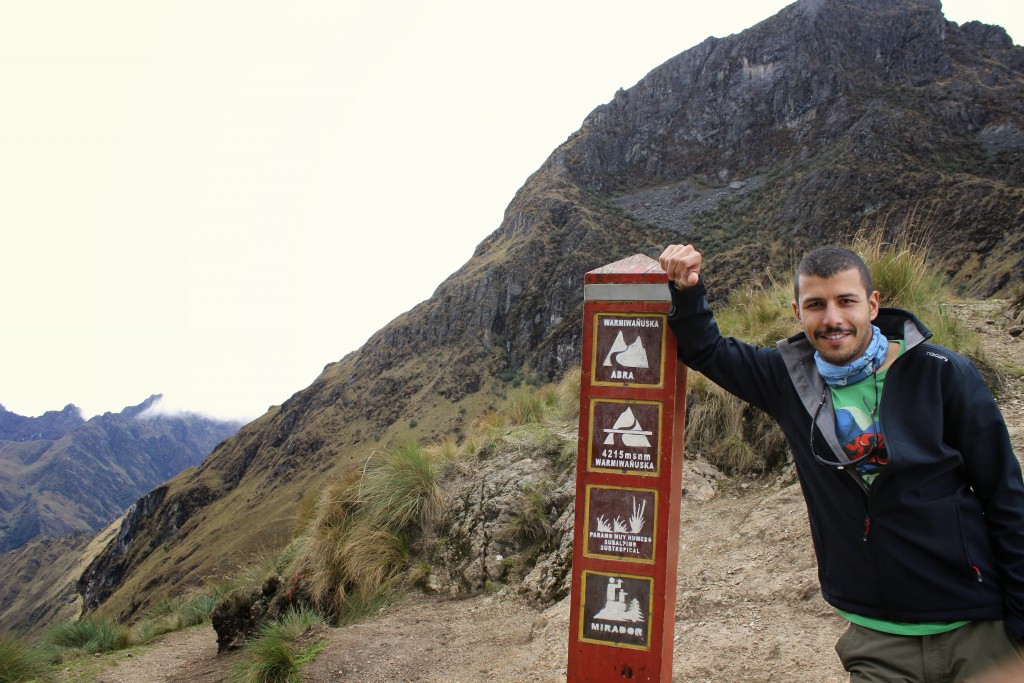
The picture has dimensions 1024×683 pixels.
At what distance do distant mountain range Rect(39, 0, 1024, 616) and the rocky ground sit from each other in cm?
4053

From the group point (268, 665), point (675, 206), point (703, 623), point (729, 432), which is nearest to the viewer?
point (703, 623)

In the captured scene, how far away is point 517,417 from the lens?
9.52 m

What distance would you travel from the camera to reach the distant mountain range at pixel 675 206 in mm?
55781

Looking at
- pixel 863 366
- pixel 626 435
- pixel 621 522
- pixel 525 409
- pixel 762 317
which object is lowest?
pixel 621 522

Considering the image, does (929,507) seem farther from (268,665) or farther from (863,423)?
(268,665)

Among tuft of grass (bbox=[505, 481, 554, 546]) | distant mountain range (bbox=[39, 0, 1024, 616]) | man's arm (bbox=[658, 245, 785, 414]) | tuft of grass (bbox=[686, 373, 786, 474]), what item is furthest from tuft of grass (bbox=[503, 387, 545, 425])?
distant mountain range (bbox=[39, 0, 1024, 616])

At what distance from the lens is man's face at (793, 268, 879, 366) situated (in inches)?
84.1

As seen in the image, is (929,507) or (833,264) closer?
(929,507)

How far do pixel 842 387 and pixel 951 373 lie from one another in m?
0.31

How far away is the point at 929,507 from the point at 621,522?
4.41 ft

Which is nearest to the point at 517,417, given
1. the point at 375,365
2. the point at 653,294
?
the point at 653,294

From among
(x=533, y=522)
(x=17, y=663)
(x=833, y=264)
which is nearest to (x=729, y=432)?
(x=533, y=522)

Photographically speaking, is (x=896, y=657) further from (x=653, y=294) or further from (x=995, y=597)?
(x=653, y=294)

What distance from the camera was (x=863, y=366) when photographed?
212cm
